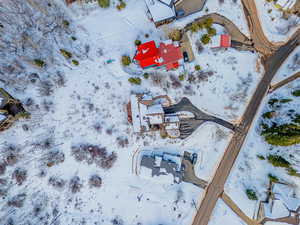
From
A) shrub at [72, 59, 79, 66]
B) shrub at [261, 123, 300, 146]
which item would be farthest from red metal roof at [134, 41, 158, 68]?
shrub at [261, 123, 300, 146]

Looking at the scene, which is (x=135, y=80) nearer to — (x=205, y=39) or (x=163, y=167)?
(x=205, y=39)

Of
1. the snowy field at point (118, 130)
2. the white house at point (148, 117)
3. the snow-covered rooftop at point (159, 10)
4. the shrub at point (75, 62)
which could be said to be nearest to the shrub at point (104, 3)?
the snowy field at point (118, 130)

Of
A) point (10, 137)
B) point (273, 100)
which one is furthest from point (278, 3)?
point (10, 137)

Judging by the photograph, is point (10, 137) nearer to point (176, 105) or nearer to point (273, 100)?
point (176, 105)

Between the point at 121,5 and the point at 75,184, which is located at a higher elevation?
the point at 121,5

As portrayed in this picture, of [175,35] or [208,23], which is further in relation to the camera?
[175,35]

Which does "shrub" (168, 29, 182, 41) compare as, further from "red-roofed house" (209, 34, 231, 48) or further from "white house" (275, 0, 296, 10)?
"white house" (275, 0, 296, 10)

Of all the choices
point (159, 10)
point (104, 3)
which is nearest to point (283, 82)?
point (159, 10)
